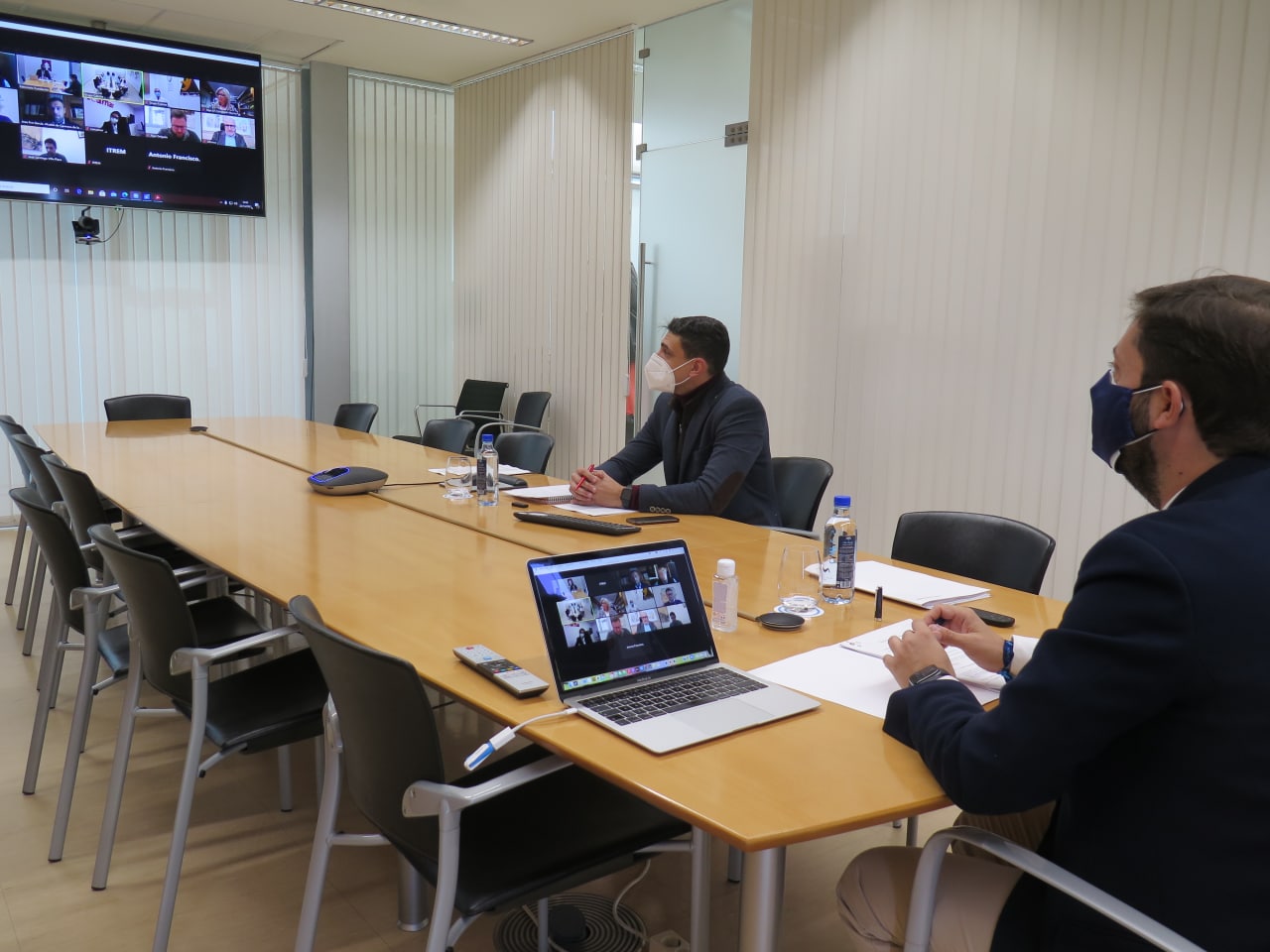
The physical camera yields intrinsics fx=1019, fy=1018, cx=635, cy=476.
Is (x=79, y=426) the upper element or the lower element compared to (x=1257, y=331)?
lower

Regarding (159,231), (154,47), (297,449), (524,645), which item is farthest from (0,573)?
(524,645)

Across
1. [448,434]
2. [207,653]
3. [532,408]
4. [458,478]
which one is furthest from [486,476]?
[532,408]

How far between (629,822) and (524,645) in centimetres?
39

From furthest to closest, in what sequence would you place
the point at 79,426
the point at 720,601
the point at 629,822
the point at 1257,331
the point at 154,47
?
1. the point at 154,47
2. the point at 79,426
3. the point at 720,601
4. the point at 629,822
5. the point at 1257,331

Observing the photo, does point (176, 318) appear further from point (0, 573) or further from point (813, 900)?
point (813, 900)

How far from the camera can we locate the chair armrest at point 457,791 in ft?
4.86

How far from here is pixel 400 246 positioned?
327 inches

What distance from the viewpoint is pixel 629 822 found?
1805 mm

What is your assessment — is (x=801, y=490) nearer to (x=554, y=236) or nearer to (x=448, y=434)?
(x=448, y=434)

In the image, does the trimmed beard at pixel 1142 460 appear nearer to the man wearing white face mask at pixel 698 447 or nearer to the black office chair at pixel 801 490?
the man wearing white face mask at pixel 698 447

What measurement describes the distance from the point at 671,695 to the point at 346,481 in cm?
227

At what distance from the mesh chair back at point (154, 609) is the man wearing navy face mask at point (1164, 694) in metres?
1.52

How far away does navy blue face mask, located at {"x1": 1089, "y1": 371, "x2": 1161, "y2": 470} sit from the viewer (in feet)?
4.77

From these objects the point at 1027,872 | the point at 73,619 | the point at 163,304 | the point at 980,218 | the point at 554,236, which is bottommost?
the point at 73,619
